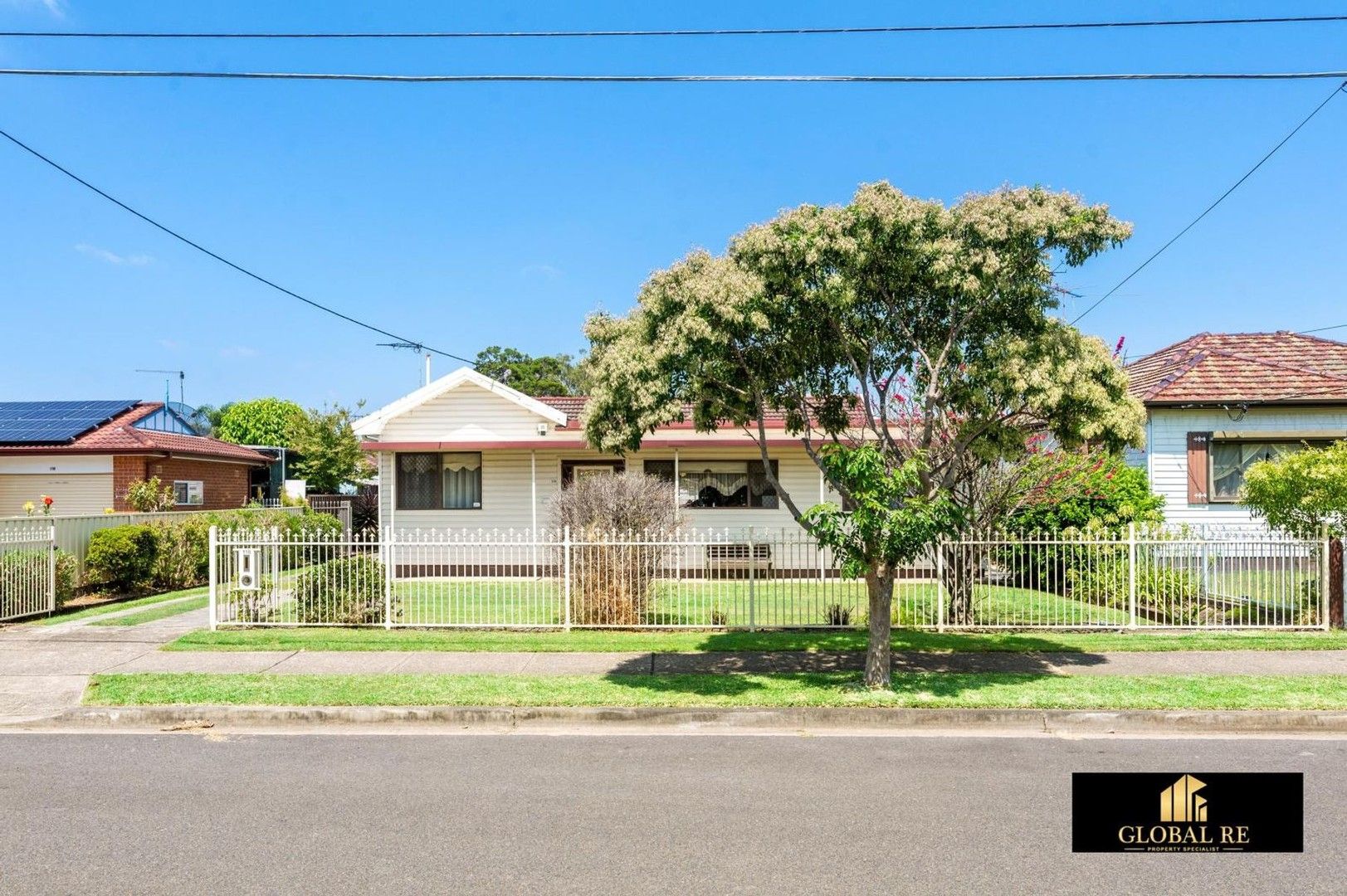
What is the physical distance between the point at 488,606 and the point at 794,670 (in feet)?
18.6

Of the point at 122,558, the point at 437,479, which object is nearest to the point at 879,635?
the point at 437,479

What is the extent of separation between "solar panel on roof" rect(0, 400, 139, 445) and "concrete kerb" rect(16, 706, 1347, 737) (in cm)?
1857

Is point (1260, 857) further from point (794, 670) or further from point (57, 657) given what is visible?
point (57, 657)

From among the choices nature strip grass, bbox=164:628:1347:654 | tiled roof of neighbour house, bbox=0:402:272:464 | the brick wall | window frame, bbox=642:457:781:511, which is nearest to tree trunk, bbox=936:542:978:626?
nature strip grass, bbox=164:628:1347:654

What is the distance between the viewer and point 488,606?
46.1ft

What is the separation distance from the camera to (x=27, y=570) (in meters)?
13.7

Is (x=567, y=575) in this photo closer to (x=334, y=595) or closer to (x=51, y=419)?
(x=334, y=595)

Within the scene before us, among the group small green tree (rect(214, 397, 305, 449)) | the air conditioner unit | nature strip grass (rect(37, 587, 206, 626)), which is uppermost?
small green tree (rect(214, 397, 305, 449))

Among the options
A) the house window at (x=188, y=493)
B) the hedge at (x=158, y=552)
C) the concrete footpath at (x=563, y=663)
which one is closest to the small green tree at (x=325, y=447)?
the house window at (x=188, y=493)

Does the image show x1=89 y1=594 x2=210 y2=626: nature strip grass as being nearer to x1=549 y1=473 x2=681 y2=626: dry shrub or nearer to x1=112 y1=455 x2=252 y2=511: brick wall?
x1=549 y1=473 x2=681 y2=626: dry shrub

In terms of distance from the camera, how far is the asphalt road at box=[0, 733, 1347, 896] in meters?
4.86

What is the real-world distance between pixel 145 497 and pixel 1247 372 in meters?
24.8

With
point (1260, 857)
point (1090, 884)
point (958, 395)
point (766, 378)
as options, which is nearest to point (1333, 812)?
point (1260, 857)

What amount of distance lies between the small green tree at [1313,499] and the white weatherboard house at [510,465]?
7901 mm
